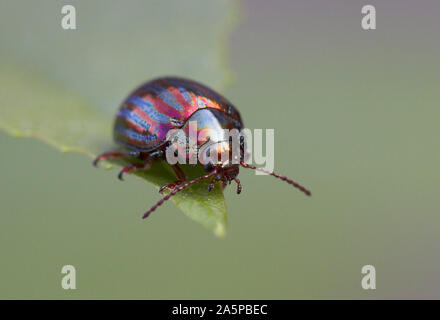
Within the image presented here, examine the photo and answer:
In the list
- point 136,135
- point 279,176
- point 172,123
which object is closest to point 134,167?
point 136,135

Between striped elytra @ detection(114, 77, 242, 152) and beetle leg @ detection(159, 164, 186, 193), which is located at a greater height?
striped elytra @ detection(114, 77, 242, 152)

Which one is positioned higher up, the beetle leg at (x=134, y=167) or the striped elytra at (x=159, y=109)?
the striped elytra at (x=159, y=109)

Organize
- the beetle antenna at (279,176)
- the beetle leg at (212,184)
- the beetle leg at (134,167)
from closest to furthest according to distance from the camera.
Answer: the beetle leg at (212,184) → the beetle leg at (134,167) → the beetle antenna at (279,176)

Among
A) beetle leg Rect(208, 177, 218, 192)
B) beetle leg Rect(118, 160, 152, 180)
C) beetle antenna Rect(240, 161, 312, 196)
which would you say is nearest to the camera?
beetle leg Rect(208, 177, 218, 192)

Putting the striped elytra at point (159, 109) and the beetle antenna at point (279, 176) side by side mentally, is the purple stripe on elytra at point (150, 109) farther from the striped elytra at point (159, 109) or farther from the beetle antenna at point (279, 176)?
the beetle antenna at point (279, 176)

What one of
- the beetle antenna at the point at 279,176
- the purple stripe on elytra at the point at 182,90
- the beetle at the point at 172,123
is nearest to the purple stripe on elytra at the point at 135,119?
the beetle at the point at 172,123

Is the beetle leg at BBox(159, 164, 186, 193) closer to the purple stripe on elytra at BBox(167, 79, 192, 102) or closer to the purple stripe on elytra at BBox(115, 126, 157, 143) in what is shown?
the purple stripe on elytra at BBox(115, 126, 157, 143)

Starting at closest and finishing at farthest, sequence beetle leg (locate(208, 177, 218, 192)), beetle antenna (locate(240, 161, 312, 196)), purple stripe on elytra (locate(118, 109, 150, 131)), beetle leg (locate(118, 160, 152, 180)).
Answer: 1. beetle leg (locate(208, 177, 218, 192))
2. beetle leg (locate(118, 160, 152, 180))
3. beetle antenna (locate(240, 161, 312, 196))
4. purple stripe on elytra (locate(118, 109, 150, 131))

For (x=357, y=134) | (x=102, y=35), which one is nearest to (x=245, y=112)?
(x=357, y=134)

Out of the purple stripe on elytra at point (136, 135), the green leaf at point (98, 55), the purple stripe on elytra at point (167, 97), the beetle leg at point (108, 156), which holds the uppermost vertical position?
the green leaf at point (98, 55)

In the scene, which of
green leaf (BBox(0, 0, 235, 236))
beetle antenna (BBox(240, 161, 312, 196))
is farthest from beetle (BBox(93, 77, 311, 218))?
green leaf (BBox(0, 0, 235, 236))
